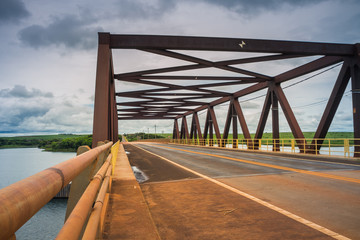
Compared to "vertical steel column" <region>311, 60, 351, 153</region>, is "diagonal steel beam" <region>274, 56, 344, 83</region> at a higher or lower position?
higher

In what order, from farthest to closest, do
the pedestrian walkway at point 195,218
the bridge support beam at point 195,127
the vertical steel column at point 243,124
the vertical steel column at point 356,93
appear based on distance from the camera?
1. the bridge support beam at point 195,127
2. the vertical steel column at point 243,124
3. the vertical steel column at point 356,93
4. the pedestrian walkway at point 195,218

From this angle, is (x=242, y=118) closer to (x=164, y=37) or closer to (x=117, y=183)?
(x=164, y=37)

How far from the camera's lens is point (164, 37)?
16.3 metres

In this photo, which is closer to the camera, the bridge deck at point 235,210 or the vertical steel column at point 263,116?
the bridge deck at point 235,210

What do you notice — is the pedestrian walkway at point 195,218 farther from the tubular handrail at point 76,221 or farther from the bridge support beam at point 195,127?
the bridge support beam at point 195,127

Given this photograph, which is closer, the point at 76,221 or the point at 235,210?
the point at 76,221

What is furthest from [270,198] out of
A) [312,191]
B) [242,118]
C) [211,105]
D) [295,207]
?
[211,105]

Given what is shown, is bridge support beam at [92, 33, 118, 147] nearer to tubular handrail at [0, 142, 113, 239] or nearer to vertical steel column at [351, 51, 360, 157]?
tubular handrail at [0, 142, 113, 239]

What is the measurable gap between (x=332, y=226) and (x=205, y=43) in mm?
14472

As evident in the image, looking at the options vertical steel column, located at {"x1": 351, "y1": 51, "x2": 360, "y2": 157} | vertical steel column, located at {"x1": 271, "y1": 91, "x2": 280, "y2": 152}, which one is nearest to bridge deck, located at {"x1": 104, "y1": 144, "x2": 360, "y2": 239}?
vertical steel column, located at {"x1": 351, "y1": 51, "x2": 360, "y2": 157}

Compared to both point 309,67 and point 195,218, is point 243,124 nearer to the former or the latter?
point 309,67

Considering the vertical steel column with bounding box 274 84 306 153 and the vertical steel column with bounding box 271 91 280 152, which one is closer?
the vertical steel column with bounding box 274 84 306 153

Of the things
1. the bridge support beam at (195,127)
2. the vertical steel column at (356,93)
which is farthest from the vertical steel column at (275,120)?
the bridge support beam at (195,127)

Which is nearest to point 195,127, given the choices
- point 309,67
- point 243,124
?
point 243,124
